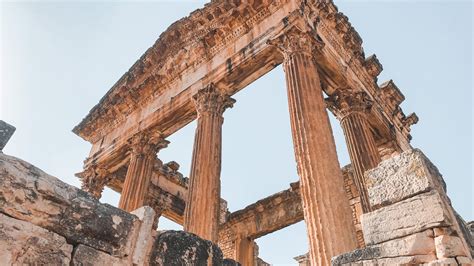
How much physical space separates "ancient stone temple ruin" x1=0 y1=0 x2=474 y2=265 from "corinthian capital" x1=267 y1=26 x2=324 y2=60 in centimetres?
3

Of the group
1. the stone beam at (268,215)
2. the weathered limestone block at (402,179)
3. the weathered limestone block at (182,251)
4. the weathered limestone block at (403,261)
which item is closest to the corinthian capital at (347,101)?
the stone beam at (268,215)

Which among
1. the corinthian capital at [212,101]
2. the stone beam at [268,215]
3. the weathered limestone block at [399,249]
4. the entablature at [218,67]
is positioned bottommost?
the weathered limestone block at [399,249]

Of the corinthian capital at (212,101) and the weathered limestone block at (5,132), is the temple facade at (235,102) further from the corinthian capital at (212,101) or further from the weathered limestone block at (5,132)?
the weathered limestone block at (5,132)

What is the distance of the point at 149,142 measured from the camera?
12.4 m

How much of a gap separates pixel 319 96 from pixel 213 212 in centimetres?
346

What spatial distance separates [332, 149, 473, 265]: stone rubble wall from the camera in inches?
111

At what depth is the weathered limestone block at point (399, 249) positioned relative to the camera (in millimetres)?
2865

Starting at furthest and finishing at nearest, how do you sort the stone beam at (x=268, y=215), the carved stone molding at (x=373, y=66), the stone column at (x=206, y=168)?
the stone beam at (x=268, y=215) < the carved stone molding at (x=373, y=66) < the stone column at (x=206, y=168)

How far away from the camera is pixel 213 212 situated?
317 inches

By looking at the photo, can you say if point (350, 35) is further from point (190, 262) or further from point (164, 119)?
point (190, 262)

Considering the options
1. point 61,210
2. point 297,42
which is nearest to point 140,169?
point 297,42

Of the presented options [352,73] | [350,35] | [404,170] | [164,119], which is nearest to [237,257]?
[164,119]

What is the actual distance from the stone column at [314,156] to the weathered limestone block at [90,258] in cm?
379

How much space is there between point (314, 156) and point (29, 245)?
17.0 ft
